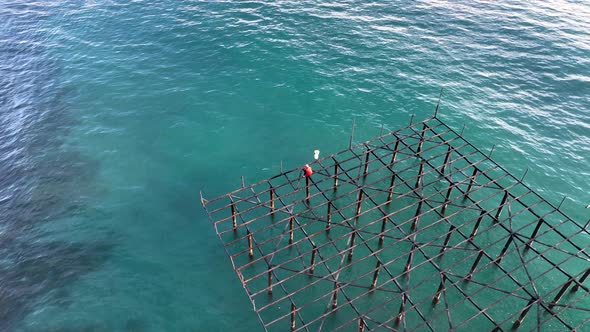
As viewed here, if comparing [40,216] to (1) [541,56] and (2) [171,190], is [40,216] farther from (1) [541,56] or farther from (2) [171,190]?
(1) [541,56]

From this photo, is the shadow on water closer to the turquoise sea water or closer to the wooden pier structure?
the turquoise sea water

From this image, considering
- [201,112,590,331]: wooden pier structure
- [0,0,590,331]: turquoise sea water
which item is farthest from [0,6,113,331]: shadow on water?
[201,112,590,331]: wooden pier structure

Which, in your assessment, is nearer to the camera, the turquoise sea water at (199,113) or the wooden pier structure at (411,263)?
the wooden pier structure at (411,263)

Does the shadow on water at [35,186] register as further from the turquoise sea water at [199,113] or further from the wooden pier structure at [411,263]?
the wooden pier structure at [411,263]

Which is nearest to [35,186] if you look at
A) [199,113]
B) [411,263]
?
[199,113]

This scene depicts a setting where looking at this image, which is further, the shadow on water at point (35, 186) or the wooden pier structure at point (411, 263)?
the shadow on water at point (35, 186)

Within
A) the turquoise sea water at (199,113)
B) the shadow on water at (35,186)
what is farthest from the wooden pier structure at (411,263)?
the shadow on water at (35,186)
